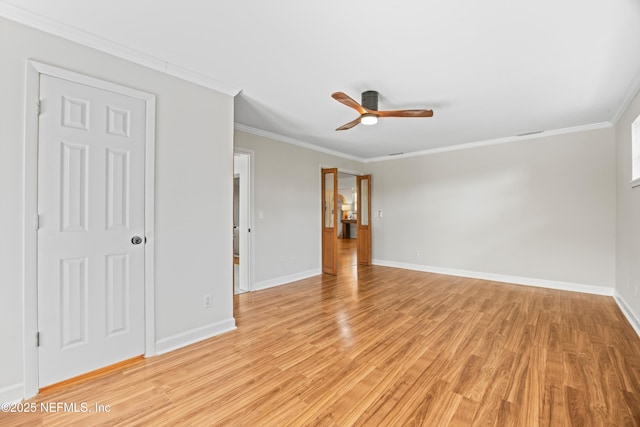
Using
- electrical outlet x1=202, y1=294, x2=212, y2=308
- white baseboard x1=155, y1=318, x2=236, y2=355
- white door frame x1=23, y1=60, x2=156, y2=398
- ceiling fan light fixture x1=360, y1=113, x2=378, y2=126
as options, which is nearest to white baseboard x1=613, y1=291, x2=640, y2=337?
ceiling fan light fixture x1=360, y1=113, x2=378, y2=126

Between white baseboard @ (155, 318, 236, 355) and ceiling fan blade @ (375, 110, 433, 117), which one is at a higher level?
ceiling fan blade @ (375, 110, 433, 117)

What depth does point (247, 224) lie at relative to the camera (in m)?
4.43

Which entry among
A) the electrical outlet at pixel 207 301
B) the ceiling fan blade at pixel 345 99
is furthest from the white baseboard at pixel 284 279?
the ceiling fan blade at pixel 345 99

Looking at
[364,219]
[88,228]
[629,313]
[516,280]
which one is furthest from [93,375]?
[516,280]

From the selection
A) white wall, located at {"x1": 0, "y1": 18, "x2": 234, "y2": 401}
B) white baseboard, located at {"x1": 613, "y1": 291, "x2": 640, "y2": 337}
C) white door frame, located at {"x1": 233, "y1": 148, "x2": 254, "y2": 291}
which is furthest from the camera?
white door frame, located at {"x1": 233, "y1": 148, "x2": 254, "y2": 291}

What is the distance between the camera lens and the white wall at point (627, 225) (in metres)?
2.96

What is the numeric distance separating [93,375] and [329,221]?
4.22 m

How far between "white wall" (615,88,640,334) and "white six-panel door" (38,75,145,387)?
488 centimetres

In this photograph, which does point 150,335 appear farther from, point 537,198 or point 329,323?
point 537,198

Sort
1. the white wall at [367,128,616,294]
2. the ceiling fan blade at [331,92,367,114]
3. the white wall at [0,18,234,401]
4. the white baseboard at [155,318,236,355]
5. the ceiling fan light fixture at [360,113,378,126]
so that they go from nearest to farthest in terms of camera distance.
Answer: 1. the white wall at [0,18,234,401]
2. the white baseboard at [155,318,236,355]
3. the ceiling fan blade at [331,92,367,114]
4. the ceiling fan light fixture at [360,113,378,126]
5. the white wall at [367,128,616,294]

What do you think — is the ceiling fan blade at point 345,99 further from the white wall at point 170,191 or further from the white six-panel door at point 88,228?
the white six-panel door at point 88,228

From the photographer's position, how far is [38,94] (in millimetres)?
1900

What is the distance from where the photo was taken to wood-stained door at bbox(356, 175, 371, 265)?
6.58 meters

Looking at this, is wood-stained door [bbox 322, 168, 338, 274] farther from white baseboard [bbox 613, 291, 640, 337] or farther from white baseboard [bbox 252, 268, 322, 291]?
white baseboard [bbox 613, 291, 640, 337]
